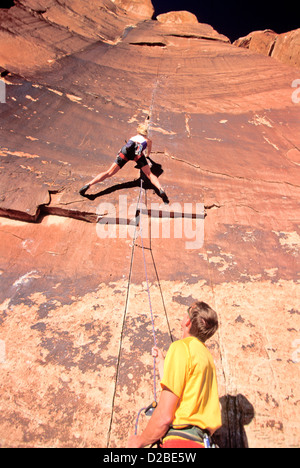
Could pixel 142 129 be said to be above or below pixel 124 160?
above

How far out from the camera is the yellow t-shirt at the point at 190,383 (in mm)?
1052

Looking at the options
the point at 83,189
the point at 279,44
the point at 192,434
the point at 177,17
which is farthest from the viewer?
the point at 177,17

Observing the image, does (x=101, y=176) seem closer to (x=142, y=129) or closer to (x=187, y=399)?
(x=142, y=129)

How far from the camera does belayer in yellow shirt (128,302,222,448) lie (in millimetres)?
1045

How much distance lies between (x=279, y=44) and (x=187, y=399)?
24.1ft

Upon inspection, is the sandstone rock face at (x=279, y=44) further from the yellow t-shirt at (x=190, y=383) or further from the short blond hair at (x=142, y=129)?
the yellow t-shirt at (x=190, y=383)

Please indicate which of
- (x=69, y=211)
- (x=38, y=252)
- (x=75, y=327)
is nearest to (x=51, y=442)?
(x=75, y=327)

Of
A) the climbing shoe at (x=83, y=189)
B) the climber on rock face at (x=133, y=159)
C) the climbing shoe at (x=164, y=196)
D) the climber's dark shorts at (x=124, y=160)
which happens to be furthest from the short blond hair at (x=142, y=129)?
the climbing shoe at (x=83, y=189)

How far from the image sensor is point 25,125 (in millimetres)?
3266

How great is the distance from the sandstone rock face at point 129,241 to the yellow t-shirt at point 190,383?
502mm

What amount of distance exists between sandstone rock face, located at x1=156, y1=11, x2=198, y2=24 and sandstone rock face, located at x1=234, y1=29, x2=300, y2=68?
147 inches

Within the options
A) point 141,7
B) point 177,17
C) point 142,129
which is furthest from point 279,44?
point 141,7

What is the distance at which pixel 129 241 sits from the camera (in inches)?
100

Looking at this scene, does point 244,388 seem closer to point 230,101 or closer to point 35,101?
point 35,101
